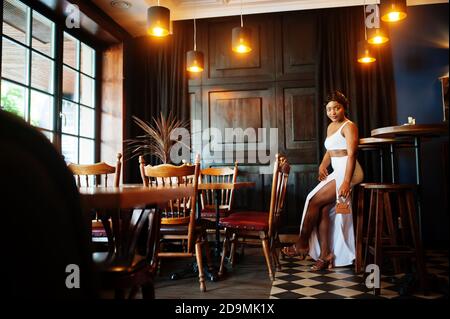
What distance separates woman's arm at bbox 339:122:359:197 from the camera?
3.16 metres

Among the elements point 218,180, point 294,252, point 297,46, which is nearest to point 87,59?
point 218,180

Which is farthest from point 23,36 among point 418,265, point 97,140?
point 418,265

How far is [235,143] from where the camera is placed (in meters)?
4.72

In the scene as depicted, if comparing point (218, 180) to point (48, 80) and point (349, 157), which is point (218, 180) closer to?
point (349, 157)

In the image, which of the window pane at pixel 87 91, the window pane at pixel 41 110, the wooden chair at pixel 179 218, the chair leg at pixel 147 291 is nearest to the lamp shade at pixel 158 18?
the window pane at pixel 41 110

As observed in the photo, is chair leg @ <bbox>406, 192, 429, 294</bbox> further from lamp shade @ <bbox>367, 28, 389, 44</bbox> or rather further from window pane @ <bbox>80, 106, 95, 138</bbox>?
window pane @ <bbox>80, 106, 95, 138</bbox>

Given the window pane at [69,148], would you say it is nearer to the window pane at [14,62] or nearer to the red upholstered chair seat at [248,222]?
the window pane at [14,62]

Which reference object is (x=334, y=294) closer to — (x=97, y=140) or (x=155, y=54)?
(x=97, y=140)

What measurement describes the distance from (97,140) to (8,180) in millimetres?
4180

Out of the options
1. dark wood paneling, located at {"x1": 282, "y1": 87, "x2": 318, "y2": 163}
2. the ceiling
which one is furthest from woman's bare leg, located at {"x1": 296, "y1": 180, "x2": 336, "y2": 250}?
the ceiling

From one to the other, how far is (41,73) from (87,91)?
0.99 meters

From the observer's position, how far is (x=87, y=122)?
441cm

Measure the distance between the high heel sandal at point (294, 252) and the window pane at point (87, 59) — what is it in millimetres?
3183

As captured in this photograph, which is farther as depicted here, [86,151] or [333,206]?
[86,151]
